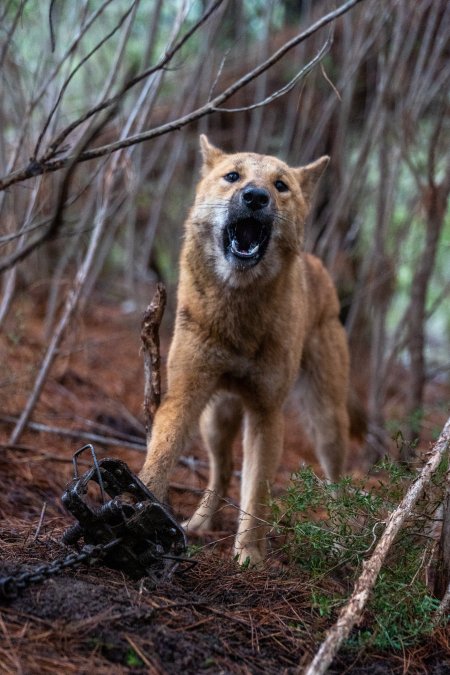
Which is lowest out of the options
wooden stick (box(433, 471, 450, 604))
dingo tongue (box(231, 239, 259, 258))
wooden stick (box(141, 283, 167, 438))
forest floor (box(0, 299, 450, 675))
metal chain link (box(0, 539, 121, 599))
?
forest floor (box(0, 299, 450, 675))

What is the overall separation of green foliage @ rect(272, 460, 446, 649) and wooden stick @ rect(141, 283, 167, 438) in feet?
3.63

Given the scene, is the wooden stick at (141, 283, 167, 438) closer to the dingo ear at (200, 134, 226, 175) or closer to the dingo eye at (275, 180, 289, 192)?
the dingo eye at (275, 180, 289, 192)

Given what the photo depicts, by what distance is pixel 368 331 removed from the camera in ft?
32.2

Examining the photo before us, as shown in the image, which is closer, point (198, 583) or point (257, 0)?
point (198, 583)

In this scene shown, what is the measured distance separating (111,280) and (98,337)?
3.70 m

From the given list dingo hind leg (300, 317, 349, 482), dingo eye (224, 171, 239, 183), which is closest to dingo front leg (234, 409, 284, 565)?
dingo hind leg (300, 317, 349, 482)

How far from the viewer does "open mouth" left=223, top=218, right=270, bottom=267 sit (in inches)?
168

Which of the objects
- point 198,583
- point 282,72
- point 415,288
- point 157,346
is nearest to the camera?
point 198,583

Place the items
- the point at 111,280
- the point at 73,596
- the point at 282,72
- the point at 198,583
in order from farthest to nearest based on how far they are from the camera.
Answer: the point at 111,280
the point at 282,72
the point at 198,583
the point at 73,596

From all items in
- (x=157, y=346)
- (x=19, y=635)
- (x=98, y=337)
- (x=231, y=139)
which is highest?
(x=231, y=139)

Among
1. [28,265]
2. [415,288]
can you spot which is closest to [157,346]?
[415,288]

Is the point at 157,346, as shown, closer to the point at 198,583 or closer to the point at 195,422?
the point at 195,422

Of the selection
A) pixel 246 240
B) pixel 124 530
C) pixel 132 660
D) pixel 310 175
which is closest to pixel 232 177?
pixel 246 240

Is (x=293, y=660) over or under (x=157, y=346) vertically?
under
